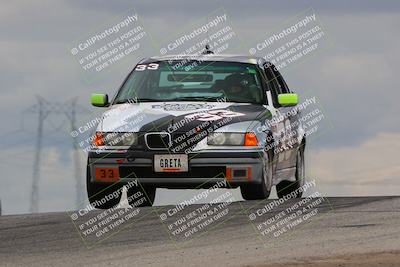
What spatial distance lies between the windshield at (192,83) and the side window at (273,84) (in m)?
0.30

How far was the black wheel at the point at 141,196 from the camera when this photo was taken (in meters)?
15.6

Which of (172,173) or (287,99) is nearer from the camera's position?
(172,173)

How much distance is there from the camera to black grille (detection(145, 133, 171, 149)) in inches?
580

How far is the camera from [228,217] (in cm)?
1410

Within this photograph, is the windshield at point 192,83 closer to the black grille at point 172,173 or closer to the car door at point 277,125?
the car door at point 277,125

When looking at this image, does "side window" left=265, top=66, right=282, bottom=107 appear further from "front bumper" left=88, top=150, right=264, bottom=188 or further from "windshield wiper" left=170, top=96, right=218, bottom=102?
"front bumper" left=88, top=150, right=264, bottom=188

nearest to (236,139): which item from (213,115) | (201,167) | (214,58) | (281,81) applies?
(213,115)

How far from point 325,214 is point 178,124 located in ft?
6.91

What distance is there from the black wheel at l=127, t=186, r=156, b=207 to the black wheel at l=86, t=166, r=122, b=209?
0.33m

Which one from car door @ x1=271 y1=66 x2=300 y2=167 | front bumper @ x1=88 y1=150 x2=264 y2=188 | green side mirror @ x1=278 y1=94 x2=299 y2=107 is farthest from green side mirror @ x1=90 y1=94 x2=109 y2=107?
car door @ x1=271 y1=66 x2=300 y2=167

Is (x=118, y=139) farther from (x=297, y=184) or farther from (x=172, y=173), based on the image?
(x=297, y=184)

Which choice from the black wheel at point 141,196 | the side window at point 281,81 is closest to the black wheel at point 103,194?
the black wheel at point 141,196

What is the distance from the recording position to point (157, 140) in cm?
1477

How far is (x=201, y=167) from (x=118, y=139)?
42.9 inches
